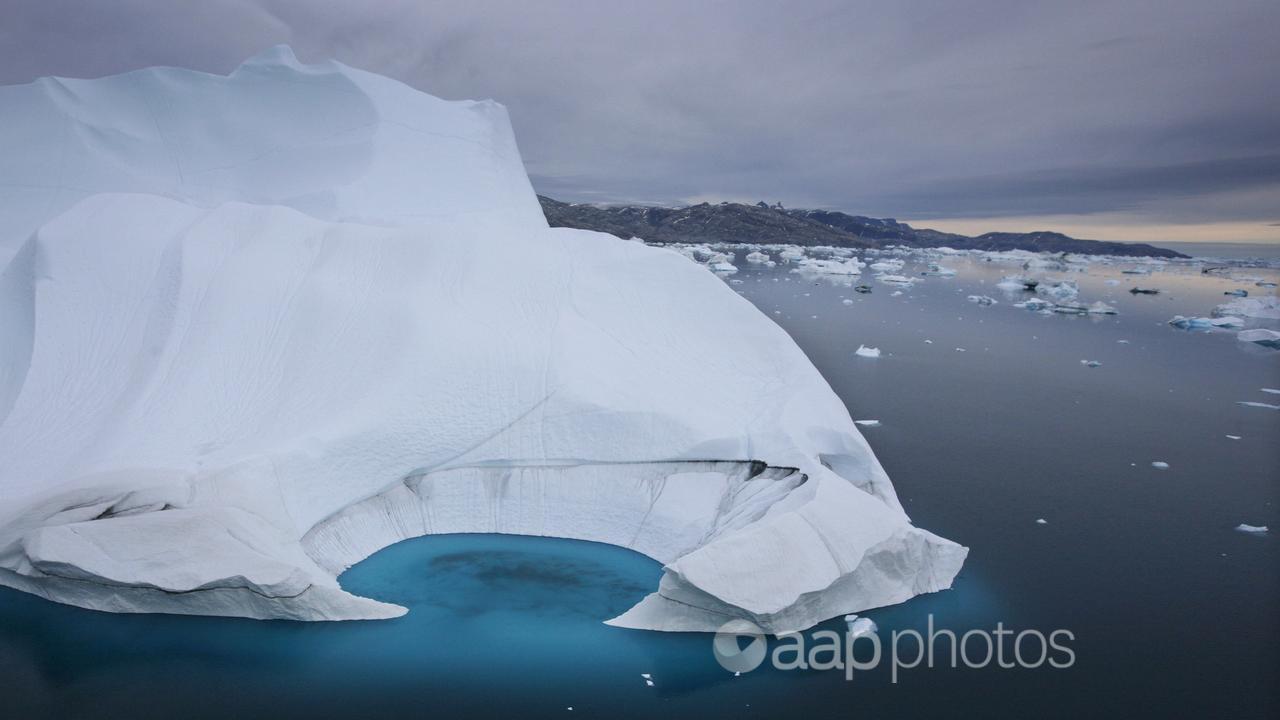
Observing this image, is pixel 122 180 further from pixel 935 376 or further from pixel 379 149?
pixel 935 376

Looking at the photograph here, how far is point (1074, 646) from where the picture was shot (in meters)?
8.10

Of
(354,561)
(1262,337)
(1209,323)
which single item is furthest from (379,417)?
(1209,323)

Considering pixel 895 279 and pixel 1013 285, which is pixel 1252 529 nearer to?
pixel 895 279

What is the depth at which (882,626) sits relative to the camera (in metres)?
8.36

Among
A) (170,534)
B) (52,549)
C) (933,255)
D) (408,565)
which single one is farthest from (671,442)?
(933,255)

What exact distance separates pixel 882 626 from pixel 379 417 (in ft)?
21.9

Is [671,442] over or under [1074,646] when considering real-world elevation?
over

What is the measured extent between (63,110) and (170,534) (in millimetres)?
13004

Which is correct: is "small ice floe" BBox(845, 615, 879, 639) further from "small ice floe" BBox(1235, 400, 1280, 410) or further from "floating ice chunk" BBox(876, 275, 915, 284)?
"floating ice chunk" BBox(876, 275, 915, 284)

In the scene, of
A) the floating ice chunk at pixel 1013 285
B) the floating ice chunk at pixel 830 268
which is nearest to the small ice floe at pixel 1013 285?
the floating ice chunk at pixel 1013 285

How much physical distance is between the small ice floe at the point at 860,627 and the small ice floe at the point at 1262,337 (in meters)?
24.4

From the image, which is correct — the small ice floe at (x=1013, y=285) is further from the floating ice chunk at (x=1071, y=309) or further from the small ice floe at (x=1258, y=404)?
the small ice floe at (x=1258, y=404)

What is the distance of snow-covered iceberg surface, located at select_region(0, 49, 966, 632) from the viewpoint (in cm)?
811

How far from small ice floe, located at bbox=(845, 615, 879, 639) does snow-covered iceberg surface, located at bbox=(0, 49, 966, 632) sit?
0.27 metres
